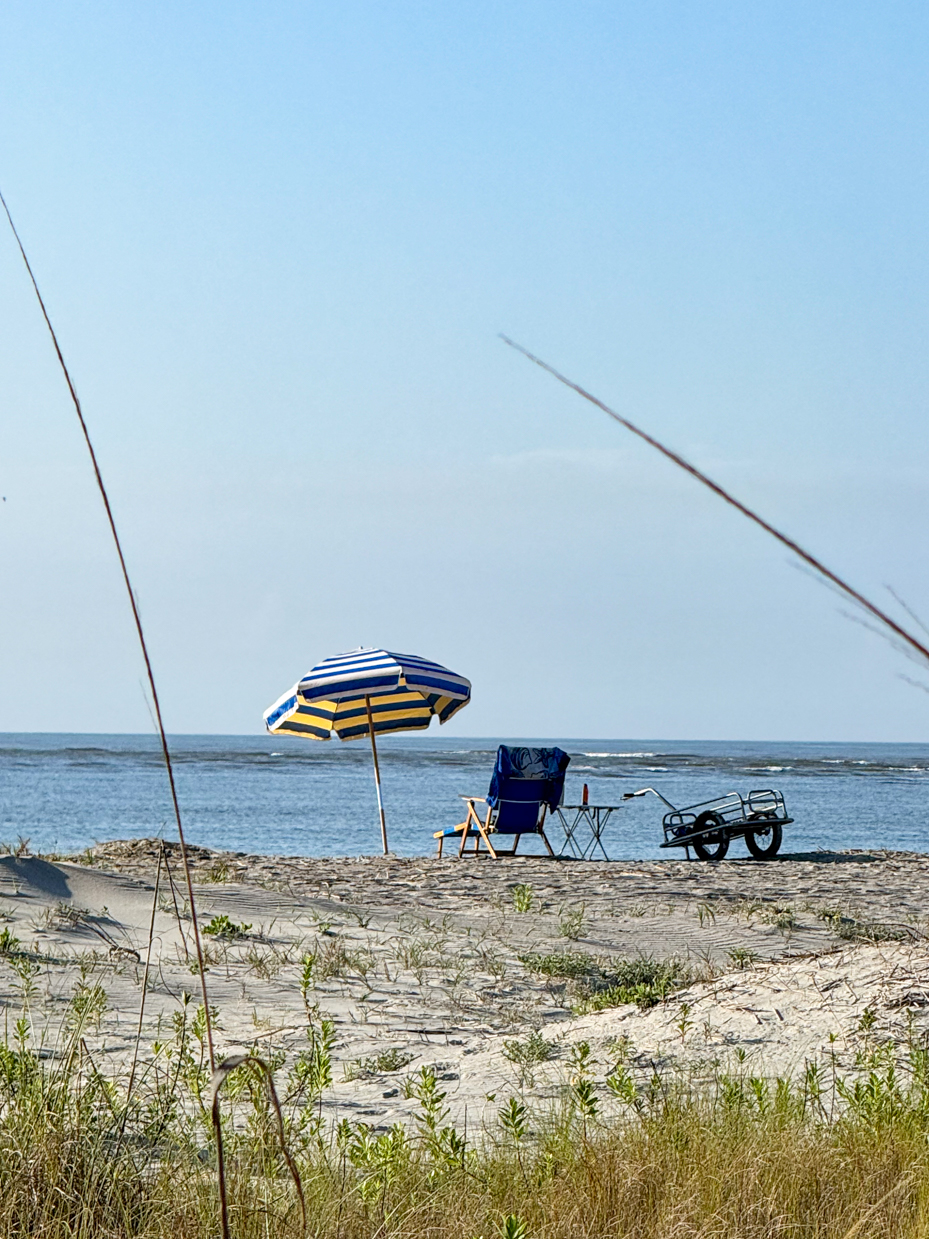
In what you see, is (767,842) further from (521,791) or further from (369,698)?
(369,698)

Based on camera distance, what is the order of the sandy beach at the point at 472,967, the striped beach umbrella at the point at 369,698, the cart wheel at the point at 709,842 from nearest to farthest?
1. the sandy beach at the point at 472,967
2. the striped beach umbrella at the point at 369,698
3. the cart wheel at the point at 709,842

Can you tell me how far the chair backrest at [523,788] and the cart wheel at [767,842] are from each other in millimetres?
2244

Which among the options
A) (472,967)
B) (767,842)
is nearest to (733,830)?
(767,842)

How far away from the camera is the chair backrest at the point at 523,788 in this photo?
43.1 ft

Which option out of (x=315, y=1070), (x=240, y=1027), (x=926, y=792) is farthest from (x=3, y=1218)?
(x=926, y=792)

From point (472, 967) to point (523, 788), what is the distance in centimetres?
658

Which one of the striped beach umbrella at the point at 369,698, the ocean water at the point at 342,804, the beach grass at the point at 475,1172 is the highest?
the striped beach umbrella at the point at 369,698

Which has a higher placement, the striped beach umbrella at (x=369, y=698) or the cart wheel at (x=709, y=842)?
the striped beach umbrella at (x=369, y=698)

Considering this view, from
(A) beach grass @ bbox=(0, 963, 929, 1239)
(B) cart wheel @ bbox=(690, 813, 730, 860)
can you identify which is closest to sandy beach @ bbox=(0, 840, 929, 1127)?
(A) beach grass @ bbox=(0, 963, 929, 1239)

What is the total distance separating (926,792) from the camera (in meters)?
37.3

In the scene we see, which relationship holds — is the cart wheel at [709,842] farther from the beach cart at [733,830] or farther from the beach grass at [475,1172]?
the beach grass at [475,1172]

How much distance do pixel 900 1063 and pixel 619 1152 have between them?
1869 millimetres

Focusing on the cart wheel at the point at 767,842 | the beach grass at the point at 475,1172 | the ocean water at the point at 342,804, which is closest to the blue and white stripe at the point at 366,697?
the ocean water at the point at 342,804

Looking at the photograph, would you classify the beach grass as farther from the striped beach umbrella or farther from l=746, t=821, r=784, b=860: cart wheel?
l=746, t=821, r=784, b=860: cart wheel
